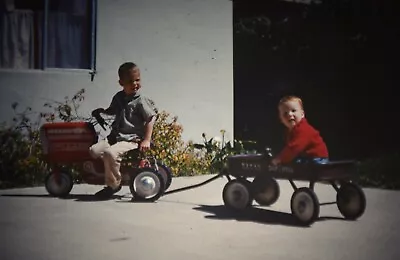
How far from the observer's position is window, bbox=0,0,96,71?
2.31 meters

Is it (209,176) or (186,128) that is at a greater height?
(186,128)

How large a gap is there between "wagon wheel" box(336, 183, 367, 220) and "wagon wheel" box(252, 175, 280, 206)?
296 mm

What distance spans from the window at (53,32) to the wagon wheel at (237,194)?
89cm

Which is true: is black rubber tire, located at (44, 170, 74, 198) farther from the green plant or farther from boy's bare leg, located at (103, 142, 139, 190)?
the green plant

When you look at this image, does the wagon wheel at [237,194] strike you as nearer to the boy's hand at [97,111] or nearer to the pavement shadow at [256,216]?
the pavement shadow at [256,216]

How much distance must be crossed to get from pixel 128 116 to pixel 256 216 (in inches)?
30.6

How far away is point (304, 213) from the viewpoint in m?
2.23

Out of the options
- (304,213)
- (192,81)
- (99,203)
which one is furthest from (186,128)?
(304,213)

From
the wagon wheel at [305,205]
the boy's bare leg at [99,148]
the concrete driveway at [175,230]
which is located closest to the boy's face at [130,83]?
the boy's bare leg at [99,148]

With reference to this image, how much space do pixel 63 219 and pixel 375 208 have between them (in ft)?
4.99

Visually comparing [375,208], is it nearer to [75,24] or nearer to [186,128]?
[186,128]

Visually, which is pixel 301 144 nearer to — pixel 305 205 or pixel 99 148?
pixel 305 205

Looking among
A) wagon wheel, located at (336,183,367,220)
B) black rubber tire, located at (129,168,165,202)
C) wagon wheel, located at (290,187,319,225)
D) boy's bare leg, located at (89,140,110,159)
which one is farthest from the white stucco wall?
wagon wheel, located at (336,183,367,220)

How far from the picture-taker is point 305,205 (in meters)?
2.22
